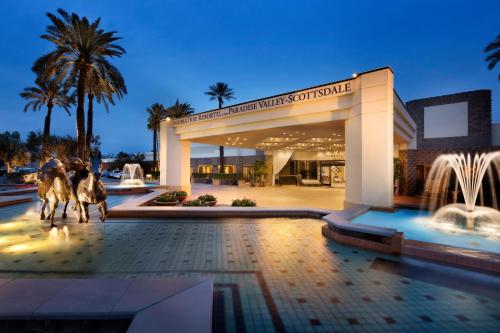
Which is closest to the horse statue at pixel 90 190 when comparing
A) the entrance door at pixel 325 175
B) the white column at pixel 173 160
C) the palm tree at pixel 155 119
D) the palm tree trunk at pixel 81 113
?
the palm tree trunk at pixel 81 113

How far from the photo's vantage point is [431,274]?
5.22 meters

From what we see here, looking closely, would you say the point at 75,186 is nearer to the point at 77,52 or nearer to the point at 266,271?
the point at 266,271

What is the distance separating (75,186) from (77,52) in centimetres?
1459

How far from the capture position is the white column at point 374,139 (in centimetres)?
1052

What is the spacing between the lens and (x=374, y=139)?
35.3 ft

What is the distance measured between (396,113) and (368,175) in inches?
186

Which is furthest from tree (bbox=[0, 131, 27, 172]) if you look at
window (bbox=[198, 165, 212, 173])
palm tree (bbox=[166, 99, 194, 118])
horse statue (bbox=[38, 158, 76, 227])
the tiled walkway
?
horse statue (bbox=[38, 158, 76, 227])

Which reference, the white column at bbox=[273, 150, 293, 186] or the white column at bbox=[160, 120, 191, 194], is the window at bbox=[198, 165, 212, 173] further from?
the white column at bbox=[160, 120, 191, 194]

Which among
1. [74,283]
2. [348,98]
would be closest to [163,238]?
[74,283]

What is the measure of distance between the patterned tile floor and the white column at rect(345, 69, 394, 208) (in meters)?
3.45

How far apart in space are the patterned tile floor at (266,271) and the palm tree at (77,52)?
40.8ft

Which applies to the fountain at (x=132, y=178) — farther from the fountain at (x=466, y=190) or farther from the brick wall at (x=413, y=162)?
the fountain at (x=466, y=190)

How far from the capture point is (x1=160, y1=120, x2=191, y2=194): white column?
2061 centimetres

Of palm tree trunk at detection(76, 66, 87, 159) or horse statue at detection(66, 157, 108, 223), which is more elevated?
palm tree trunk at detection(76, 66, 87, 159)
